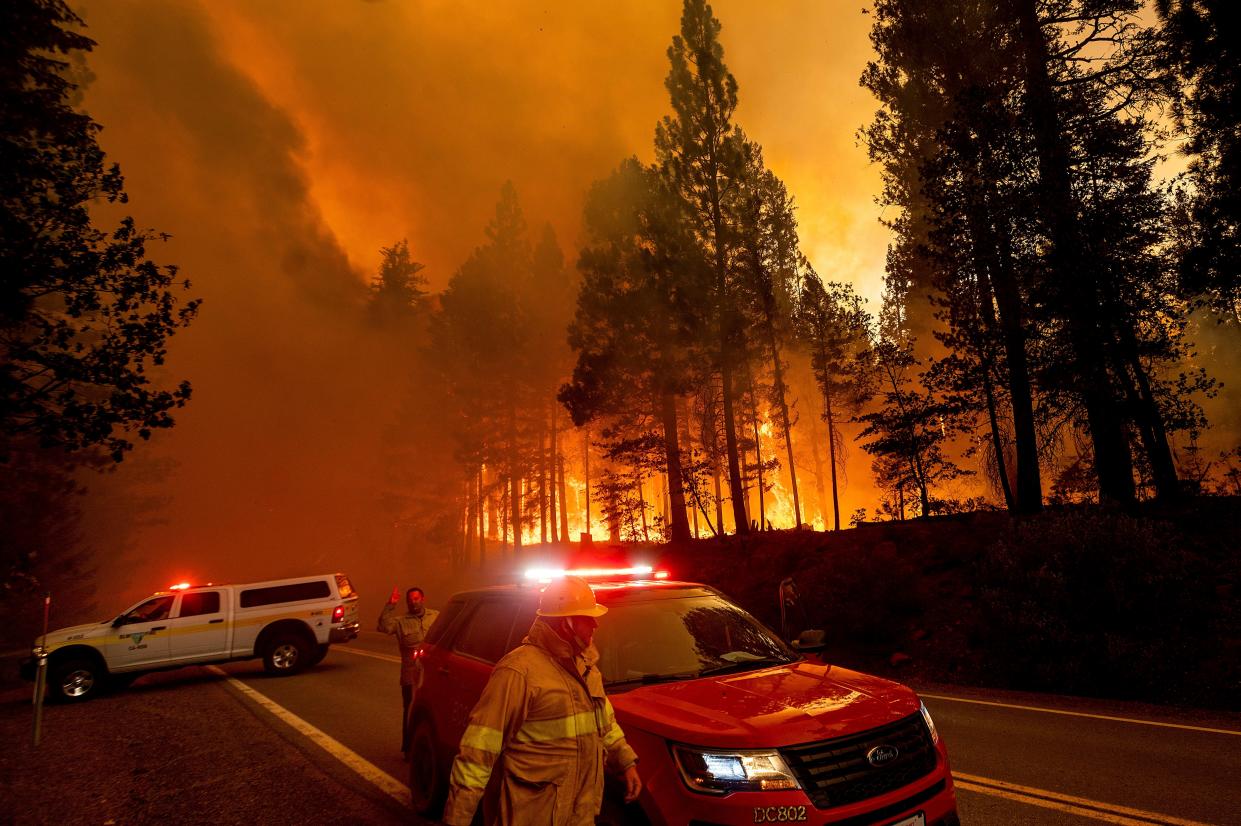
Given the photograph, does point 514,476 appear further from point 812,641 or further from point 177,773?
point 812,641

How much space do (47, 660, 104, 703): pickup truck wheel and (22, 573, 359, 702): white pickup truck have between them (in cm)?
2

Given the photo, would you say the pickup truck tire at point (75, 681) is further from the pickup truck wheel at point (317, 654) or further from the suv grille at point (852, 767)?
the suv grille at point (852, 767)

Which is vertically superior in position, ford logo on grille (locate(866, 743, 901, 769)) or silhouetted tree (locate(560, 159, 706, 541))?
silhouetted tree (locate(560, 159, 706, 541))

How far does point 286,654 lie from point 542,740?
15345 mm

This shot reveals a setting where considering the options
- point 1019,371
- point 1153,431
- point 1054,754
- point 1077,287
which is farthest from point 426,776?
point 1153,431

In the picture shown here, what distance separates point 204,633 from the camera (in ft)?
48.9

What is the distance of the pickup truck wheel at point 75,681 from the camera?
13.1 meters

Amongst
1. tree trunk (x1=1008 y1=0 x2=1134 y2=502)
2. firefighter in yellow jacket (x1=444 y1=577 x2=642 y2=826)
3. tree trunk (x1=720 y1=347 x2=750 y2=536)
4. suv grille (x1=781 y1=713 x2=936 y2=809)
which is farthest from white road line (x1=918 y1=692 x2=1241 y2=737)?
tree trunk (x1=720 y1=347 x2=750 y2=536)

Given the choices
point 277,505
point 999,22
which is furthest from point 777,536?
point 277,505

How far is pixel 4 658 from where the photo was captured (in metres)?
24.2

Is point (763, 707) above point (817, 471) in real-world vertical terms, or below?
below

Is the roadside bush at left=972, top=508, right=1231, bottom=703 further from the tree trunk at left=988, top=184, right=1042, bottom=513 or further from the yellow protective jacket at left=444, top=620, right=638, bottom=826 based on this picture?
the yellow protective jacket at left=444, top=620, right=638, bottom=826

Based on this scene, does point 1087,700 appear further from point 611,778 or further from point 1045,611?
point 611,778

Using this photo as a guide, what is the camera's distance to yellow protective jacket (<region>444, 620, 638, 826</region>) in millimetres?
2684
